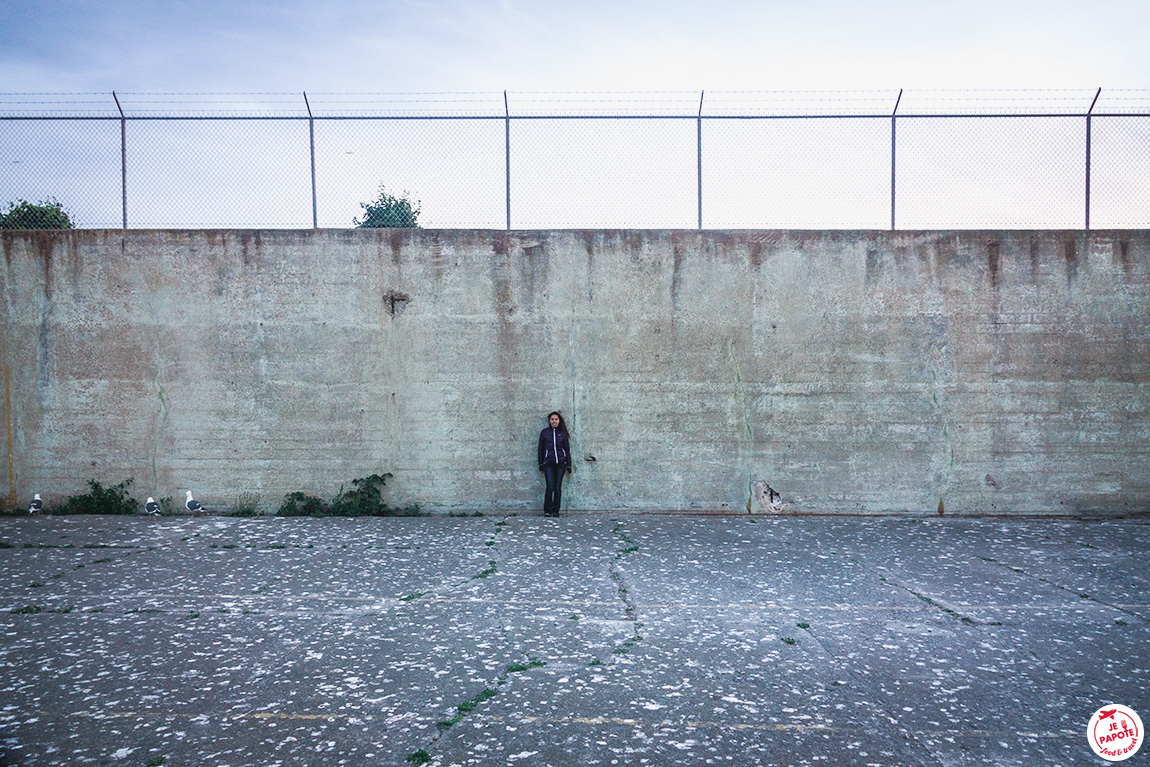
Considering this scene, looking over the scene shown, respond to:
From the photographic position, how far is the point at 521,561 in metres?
8.41

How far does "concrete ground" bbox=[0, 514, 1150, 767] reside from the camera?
414cm

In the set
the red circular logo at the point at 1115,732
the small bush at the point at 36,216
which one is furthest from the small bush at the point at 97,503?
the red circular logo at the point at 1115,732

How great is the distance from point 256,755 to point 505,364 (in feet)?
25.8

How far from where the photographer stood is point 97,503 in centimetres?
1105

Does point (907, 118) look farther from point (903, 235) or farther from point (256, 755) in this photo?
point (256, 755)

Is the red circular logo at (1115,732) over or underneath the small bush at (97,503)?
underneath

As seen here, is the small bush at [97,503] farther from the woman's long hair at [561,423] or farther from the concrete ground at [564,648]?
the woman's long hair at [561,423]

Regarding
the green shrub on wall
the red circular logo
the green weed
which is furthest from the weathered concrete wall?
the green weed

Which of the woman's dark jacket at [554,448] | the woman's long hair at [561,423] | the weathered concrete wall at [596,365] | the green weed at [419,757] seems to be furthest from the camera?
the weathered concrete wall at [596,365]

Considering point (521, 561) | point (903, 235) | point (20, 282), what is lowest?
point (521, 561)

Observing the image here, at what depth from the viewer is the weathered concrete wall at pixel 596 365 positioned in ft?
36.7

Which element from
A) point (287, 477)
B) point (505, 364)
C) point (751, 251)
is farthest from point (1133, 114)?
point (287, 477)

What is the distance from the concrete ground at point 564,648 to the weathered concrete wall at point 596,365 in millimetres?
1668

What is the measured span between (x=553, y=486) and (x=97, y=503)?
299 inches
